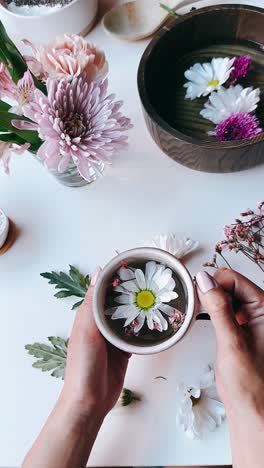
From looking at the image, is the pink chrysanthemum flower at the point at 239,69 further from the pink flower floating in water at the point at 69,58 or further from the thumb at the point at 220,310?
the thumb at the point at 220,310

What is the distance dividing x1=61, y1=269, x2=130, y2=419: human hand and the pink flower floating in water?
228mm

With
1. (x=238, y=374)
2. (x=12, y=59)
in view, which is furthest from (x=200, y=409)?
(x=12, y=59)

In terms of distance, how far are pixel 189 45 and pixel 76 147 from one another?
33 centimetres

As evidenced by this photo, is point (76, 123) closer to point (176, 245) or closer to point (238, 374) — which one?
point (176, 245)

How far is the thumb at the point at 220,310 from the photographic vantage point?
1.78 ft

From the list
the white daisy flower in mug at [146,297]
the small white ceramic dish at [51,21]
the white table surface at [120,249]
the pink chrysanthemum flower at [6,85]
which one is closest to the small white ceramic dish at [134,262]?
the white daisy flower in mug at [146,297]

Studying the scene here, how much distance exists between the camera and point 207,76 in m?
0.76

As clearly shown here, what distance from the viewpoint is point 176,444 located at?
599mm

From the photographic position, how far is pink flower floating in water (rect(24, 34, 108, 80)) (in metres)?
0.58

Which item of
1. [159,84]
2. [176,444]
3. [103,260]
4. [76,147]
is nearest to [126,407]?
[176,444]

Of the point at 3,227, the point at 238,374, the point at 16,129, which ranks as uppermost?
the point at 238,374

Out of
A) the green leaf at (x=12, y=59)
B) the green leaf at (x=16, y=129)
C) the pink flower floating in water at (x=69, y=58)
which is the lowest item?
the green leaf at (x=16, y=129)

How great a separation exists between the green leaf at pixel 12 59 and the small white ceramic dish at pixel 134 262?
23 centimetres

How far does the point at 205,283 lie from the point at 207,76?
13.7 inches
